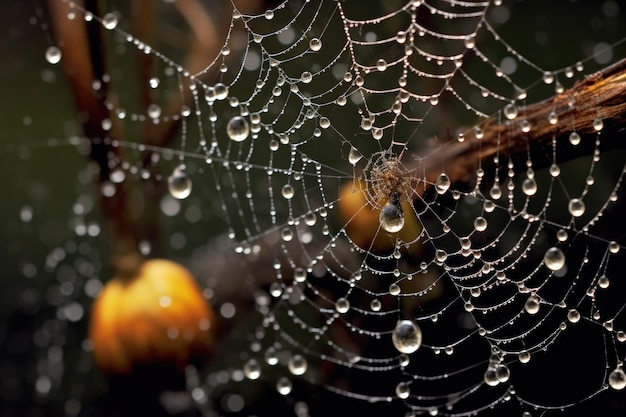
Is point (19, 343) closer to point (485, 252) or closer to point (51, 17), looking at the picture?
point (51, 17)

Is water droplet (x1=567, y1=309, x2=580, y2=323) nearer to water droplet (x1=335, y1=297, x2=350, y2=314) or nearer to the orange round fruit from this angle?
water droplet (x1=335, y1=297, x2=350, y2=314)

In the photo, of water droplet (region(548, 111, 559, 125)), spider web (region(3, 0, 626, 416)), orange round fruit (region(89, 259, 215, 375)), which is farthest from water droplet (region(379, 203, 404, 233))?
orange round fruit (region(89, 259, 215, 375))

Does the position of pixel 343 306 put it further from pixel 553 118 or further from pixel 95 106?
pixel 95 106

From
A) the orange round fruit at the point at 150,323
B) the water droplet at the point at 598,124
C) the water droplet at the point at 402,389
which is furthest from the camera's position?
the orange round fruit at the point at 150,323

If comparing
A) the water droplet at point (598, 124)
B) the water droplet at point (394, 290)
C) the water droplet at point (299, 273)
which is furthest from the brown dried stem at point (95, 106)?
the water droplet at point (598, 124)

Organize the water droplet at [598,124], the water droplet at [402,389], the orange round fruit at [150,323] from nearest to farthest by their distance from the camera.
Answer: the water droplet at [598,124]
the water droplet at [402,389]
the orange round fruit at [150,323]

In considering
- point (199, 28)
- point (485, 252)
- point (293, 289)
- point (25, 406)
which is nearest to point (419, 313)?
point (485, 252)

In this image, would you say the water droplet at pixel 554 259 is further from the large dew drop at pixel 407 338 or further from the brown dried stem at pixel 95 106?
the brown dried stem at pixel 95 106
